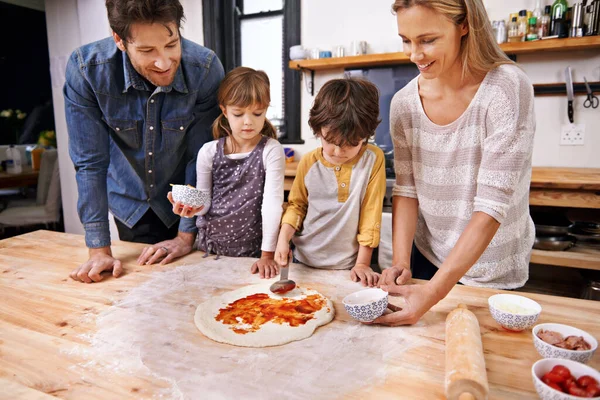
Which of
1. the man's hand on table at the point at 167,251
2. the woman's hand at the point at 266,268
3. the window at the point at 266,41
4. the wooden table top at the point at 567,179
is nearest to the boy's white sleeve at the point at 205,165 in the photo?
the man's hand on table at the point at 167,251

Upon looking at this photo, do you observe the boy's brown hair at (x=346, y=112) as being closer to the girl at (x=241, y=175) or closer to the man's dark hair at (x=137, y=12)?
the girl at (x=241, y=175)

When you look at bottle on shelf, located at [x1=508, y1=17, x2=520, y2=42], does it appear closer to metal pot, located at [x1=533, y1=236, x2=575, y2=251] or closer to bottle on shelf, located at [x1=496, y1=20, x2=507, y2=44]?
bottle on shelf, located at [x1=496, y1=20, x2=507, y2=44]

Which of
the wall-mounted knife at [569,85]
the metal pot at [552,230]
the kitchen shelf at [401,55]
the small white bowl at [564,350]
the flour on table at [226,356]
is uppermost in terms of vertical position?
the kitchen shelf at [401,55]

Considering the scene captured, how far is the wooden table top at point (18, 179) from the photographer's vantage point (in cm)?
393

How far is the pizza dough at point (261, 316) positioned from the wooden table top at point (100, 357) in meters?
0.03

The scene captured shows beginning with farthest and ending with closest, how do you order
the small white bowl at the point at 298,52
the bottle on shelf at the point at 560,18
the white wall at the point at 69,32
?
the white wall at the point at 69,32 → the small white bowl at the point at 298,52 → the bottle on shelf at the point at 560,18

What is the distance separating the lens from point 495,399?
0.71 m

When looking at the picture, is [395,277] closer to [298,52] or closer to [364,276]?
[364,276]

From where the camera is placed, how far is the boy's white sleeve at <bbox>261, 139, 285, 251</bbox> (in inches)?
57.6

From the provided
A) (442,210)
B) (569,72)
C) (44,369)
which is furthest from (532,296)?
(569,72)

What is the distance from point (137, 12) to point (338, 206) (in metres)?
0.86

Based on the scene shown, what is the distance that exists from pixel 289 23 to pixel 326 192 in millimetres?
2495

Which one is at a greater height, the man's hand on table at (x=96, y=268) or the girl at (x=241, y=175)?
the girl at (x=241, y=175)

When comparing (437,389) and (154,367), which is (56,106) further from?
(437,389)
